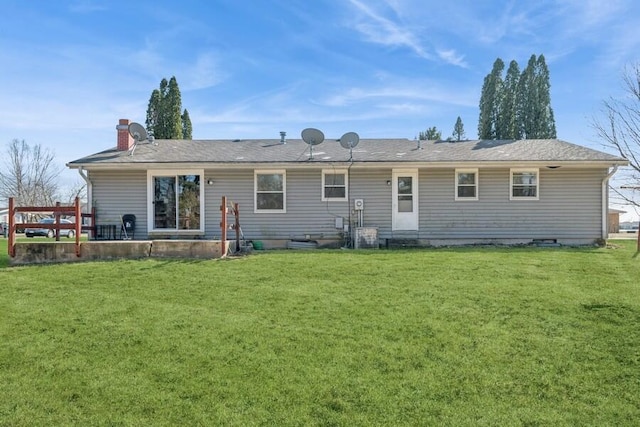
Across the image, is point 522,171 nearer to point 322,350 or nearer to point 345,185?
point 345,185

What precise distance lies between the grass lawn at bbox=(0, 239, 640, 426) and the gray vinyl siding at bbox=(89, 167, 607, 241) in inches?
232

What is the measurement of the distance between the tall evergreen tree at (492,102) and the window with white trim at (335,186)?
2828 cm

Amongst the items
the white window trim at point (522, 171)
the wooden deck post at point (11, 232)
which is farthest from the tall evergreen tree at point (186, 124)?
the white window trim at point (522, 171)

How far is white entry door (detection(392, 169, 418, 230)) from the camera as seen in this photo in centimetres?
1361

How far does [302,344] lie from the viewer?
4.68 meters

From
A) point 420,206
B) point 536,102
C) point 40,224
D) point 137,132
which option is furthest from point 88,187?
point 536,102

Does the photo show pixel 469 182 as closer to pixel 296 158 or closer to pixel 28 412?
pixel 296 158

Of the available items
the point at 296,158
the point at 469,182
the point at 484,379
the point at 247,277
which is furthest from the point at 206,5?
the point at 484,379

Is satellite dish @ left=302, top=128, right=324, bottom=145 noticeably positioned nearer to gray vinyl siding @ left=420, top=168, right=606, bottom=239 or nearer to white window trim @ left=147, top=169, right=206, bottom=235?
white window trim @ left=147, top=169, right=206, bottom=235

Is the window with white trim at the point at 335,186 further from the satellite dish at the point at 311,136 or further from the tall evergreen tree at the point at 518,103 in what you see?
the tall evergreen tree at the point at 518,103

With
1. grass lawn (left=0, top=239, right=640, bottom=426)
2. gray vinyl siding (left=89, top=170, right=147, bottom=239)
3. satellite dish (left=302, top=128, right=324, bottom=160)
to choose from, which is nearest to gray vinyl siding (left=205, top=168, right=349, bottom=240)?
satellite dish (left=302, top=128, right=324, bottom=160)

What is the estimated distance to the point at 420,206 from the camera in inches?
535

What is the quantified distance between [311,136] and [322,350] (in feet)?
35.1

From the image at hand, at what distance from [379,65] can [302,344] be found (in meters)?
14.9
